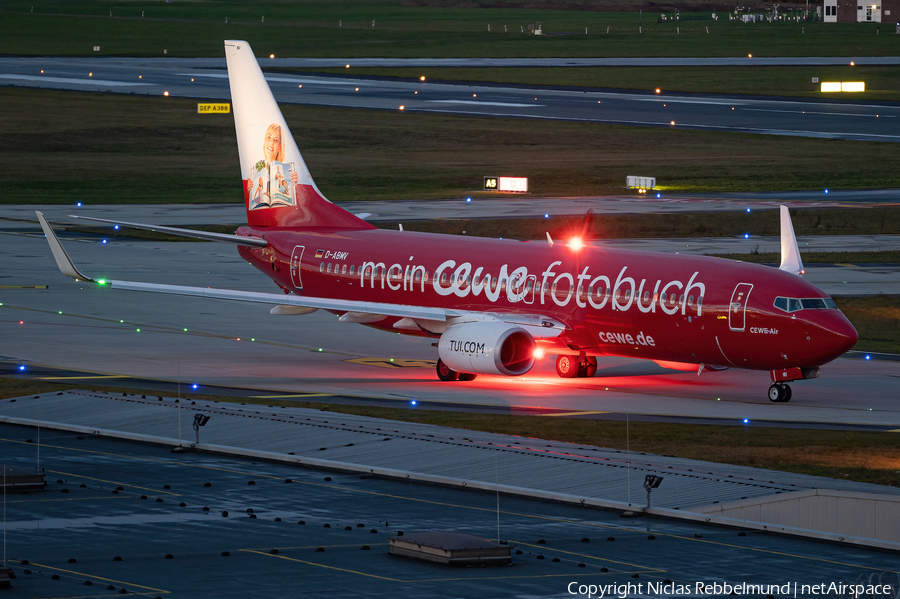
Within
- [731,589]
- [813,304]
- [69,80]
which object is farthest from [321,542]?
[69,80]

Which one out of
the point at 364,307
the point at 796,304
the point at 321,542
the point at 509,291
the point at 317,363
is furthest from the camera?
the point at 317,363

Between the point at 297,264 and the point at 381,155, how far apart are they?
261 ft

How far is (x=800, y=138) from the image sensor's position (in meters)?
132

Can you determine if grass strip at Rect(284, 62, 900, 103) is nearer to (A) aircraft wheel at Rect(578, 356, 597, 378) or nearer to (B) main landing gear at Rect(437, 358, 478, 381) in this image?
(A) aircraft wheel at Rect(578, 356, 597, 378)

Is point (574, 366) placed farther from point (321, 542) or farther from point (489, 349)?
point (321, 542)

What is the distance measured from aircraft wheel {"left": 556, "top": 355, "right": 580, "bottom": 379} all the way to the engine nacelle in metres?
2.33

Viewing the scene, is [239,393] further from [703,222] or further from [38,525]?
[703,222]

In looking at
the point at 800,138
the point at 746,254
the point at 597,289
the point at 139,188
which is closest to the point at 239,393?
the point at 597,289

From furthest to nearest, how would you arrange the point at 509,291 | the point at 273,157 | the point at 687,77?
the point at 687,77, the point at 273,157, the point at 509,291

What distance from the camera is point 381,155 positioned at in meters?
131

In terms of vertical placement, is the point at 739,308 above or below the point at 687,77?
below

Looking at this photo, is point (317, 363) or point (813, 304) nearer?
point (813, 304)

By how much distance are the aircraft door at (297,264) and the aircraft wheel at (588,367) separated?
441 inches

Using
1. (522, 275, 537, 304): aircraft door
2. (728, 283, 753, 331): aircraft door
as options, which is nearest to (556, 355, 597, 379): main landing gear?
(522, 275, 537, 304): aircraft door
